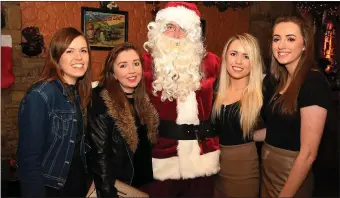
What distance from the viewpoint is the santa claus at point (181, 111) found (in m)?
2.74

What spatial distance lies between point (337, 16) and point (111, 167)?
6387mm

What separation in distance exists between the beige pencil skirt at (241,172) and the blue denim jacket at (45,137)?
119 centimetres

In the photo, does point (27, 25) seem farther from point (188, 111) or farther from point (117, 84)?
point (188, 111)

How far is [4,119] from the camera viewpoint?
488 centimetres

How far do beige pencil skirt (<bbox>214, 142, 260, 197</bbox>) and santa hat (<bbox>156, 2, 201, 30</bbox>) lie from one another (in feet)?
4.12

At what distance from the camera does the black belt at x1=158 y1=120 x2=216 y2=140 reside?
2758 mm

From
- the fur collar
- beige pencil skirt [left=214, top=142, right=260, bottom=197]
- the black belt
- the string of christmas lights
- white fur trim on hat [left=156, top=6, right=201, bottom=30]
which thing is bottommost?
beige pencil skirt [left=214, top=142, right=260, bottom=197]

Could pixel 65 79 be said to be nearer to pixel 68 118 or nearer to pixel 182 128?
pixel 68 118

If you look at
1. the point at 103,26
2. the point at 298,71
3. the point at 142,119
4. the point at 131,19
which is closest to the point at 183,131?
the point at 142,119

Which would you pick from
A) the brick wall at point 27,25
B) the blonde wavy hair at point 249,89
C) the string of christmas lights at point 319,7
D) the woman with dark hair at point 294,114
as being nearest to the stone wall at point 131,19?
the brick wall at point 27,25

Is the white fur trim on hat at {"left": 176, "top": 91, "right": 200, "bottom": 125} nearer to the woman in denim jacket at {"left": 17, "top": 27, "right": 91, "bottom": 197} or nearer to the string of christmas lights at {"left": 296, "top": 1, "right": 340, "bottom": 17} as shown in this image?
the woman in denim jacket at {"left": 17, "top": 27, "right": 91, "bottom": 197}

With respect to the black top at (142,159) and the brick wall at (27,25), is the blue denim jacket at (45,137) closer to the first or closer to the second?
the black top at (142,159)

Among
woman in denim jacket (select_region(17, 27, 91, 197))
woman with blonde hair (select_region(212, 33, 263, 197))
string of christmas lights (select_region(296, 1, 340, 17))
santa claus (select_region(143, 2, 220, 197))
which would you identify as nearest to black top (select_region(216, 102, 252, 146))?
woman with blonde hair (select_region(212, 33, 263, 197))

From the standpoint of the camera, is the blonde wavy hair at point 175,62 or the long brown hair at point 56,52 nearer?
the long brown hair at point 56,52
